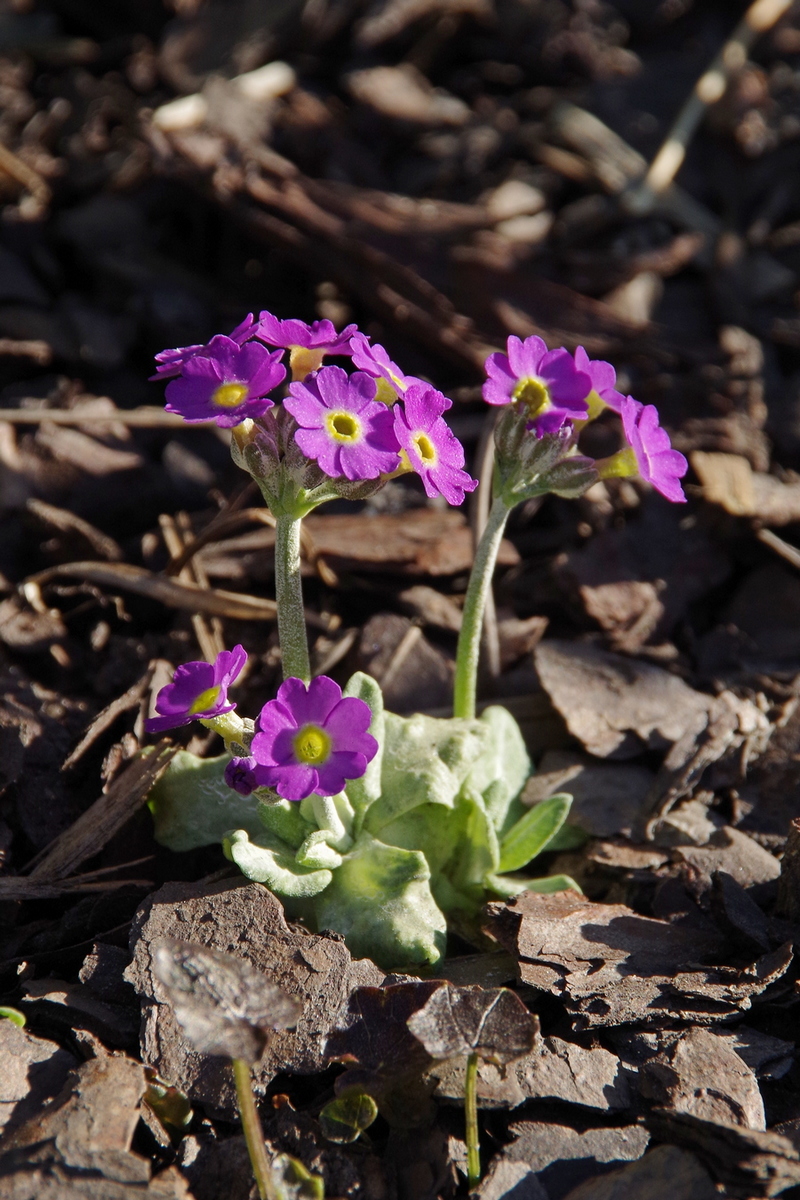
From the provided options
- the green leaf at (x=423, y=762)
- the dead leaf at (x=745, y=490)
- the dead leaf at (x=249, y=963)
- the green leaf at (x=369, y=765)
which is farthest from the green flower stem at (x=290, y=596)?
the dead leaf at (x=745, y=490)

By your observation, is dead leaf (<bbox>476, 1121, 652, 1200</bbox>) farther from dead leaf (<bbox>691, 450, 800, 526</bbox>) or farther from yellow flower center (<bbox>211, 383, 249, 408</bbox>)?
dead leaf (<bbox>691, 450, 800, 526</bbox>)

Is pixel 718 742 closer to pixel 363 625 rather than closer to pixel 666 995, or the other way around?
pixel 666 995

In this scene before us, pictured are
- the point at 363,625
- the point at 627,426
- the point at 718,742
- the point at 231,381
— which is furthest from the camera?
the point at 363,625

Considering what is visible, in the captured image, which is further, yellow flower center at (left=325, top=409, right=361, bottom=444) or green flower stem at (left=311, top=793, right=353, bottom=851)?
green flower stem at (left=311, top=793, right=353, bottom=851)

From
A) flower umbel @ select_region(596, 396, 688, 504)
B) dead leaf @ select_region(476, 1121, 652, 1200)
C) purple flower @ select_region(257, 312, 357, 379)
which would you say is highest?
purple flower @ select_region(257, 312, 357, 379)

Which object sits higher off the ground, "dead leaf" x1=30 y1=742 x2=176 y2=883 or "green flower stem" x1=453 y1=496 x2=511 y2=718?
"green flower stem" x1=453 y1=496 x2=511 y2=718

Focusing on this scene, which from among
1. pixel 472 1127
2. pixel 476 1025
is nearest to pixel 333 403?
pixel 476 1025

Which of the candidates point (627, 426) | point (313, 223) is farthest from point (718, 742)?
point (313, 223)

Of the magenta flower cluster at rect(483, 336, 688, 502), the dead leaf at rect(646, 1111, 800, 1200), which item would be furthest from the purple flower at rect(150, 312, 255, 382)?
the dead leaf at rect(646, 1111, 800, 1200)
